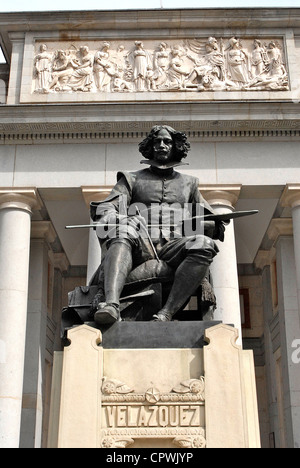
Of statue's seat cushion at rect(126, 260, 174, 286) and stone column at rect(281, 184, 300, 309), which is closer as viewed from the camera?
statue's seat cushion at rect(126, 260, 174, 286)

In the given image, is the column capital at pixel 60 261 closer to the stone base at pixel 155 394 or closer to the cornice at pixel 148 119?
the cornice at pixel 148 119

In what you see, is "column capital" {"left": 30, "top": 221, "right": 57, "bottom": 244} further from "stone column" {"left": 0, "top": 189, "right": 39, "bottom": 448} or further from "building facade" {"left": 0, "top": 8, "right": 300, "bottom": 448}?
"stone column" {"left": 0, "top": 189, "right": 39, "bottom": 448}

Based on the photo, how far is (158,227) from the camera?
758 cm

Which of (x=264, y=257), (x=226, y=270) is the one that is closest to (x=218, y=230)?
(x=226, y=270)

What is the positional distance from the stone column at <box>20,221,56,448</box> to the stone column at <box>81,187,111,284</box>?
3.87 m

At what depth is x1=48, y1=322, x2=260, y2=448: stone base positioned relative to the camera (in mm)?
5625

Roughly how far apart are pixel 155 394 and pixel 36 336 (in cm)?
1986

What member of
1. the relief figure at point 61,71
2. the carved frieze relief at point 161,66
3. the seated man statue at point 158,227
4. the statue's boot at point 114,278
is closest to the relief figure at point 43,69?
the carved frieze relief at point 161,66

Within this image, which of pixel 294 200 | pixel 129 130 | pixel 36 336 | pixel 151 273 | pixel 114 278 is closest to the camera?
pixel 114 278

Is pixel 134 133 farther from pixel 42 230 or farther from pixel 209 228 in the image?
pixel 209 228

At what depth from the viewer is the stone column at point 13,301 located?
64.2 ft

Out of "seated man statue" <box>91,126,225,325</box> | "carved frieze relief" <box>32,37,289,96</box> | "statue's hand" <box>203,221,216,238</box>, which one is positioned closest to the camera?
"seated man statue" <box>91,126,225,325</box>

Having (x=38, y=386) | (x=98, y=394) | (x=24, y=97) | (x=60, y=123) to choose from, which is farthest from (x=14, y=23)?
(x=98, y=394)

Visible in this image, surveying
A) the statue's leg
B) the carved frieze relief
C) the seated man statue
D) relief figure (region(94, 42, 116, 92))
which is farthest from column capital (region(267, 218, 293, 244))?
the statue's leg
